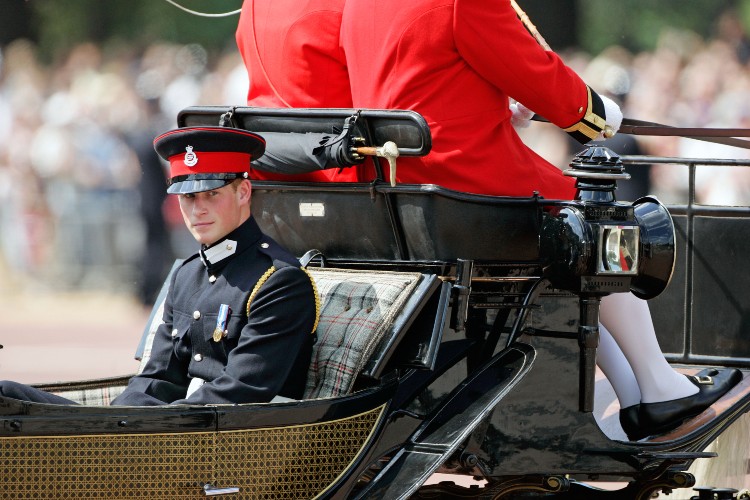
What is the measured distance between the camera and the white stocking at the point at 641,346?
394 cm

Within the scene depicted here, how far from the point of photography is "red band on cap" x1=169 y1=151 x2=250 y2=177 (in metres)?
3.30

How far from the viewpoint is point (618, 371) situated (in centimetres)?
409

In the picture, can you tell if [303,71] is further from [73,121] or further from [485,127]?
[73,121]

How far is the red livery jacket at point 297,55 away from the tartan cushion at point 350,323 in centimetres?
47

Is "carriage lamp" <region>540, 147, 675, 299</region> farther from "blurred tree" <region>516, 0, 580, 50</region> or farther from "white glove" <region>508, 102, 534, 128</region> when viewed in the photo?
"blurred tree" <region>516, 0, 580, 50</region>

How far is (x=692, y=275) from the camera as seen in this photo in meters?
4.50

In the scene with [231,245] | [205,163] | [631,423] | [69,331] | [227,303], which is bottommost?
[69,331]

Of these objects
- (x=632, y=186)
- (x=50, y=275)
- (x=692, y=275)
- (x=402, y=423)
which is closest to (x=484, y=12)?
(x=402, y=423)

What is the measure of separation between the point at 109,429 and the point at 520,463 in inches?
50.8

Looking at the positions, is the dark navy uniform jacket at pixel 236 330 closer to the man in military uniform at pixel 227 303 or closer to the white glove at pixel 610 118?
the man in military uniform at pixel 227 303

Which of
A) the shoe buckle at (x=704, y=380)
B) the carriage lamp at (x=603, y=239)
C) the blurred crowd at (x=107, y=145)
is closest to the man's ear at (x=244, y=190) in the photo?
the carriage lamp at (x=603, y=239)

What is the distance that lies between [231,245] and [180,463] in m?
0.66

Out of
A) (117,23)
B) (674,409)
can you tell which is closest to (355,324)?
(674,409)

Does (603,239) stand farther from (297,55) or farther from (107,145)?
(107,145)
